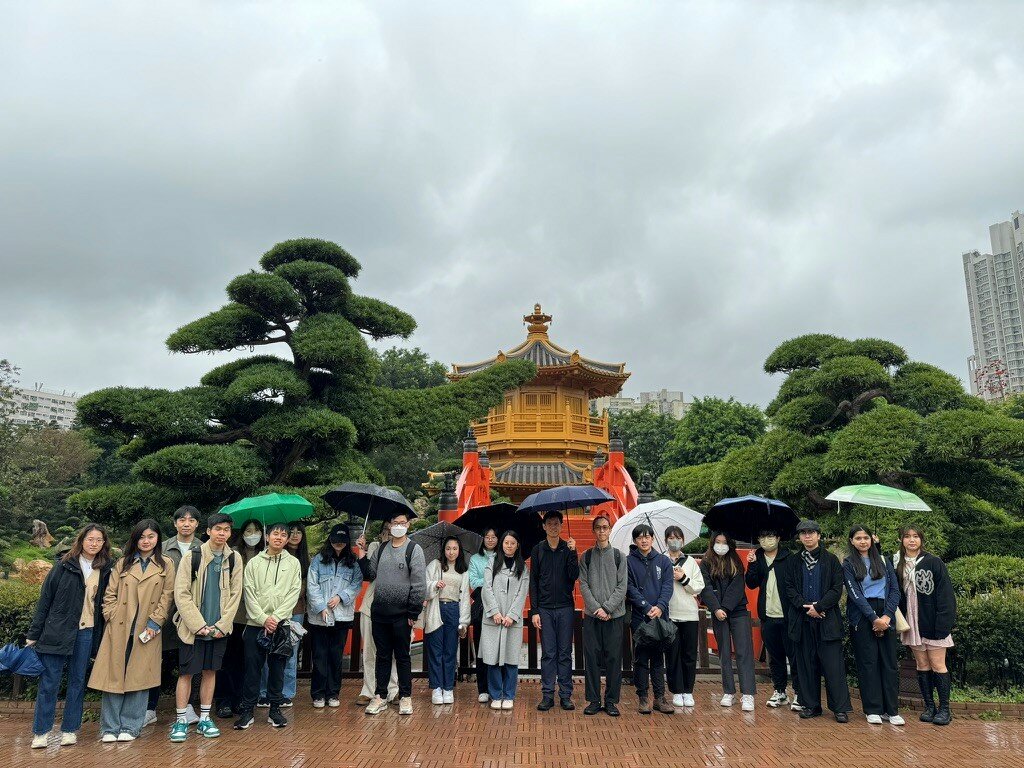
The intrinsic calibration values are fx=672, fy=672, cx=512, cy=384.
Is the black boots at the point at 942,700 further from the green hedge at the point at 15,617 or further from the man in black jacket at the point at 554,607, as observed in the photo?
the green hedge at the point at 15,617

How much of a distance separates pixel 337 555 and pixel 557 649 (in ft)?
6.88

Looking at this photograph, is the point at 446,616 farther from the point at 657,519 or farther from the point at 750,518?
the point at 750,518

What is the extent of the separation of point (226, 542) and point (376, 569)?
1.24 meters

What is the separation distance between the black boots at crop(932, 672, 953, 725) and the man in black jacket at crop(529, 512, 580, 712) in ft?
9.59

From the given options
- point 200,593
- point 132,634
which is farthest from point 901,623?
point 132,634

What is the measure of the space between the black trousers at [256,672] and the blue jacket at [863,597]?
15.4 ft

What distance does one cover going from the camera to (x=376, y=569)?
579 cm

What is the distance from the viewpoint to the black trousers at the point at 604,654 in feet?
18.5

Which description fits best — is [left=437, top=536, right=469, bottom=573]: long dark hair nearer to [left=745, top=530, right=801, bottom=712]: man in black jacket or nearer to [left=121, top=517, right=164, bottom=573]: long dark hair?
[left=121, top=517, right=164, bottom=573]: long dark hair

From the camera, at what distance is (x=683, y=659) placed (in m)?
5.94

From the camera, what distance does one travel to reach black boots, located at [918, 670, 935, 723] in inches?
216

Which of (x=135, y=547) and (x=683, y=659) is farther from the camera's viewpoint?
(x=683, y=659)

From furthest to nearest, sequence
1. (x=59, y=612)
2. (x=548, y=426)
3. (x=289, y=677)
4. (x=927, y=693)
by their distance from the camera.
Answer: (x=548, y=426) → (x=289, y=677) → (x=927, y=693) → (x=59, y=612)

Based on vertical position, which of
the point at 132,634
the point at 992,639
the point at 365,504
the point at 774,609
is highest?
the point at 365,504
